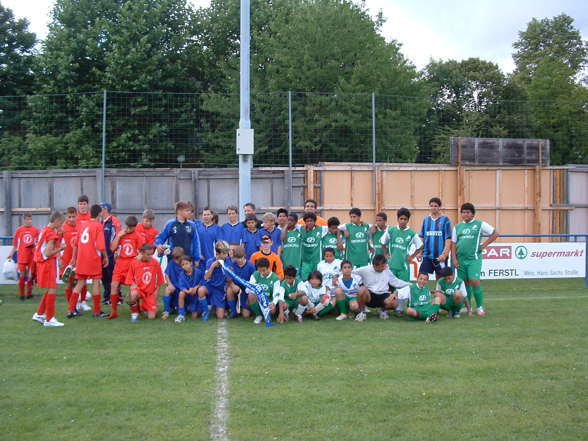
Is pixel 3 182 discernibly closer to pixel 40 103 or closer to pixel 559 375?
pixel 40 103

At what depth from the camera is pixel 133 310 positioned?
9523 mm

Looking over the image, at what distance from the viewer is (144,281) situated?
9672 mm

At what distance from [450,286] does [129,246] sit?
199 inches

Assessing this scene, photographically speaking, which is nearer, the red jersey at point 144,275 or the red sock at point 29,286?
the red jersey at point 144,275

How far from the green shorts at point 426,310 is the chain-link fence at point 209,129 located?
864cm

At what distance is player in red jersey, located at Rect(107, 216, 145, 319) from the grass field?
66 cm

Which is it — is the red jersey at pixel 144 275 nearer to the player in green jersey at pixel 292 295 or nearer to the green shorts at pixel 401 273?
the player in green jersey at pixel 292 295

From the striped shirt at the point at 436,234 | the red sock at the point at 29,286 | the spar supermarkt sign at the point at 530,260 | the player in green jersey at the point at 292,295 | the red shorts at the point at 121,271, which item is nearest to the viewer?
the player in green jersey at the point at 292,295

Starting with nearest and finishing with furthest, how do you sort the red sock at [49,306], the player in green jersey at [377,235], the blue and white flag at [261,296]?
1. the red sock at [49,306]
2. the blue and white flag at [261,296]
3. the player in green jersey at [377,235]

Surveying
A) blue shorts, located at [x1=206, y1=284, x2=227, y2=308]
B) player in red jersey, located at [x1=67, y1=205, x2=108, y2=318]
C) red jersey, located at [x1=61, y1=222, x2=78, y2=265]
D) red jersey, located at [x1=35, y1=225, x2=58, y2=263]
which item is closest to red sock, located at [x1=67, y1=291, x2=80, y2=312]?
player in red jersey, located at [x1=67, y1=205, x2=108, y2=318]

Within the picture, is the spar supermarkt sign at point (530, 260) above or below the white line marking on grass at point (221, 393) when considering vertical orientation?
above

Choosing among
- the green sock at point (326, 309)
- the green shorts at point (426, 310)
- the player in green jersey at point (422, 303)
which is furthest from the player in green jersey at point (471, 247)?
the green sock at point (326, 309)

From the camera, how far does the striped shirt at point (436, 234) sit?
1001 cm

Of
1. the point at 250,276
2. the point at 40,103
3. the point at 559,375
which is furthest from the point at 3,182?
the point at 559,375
